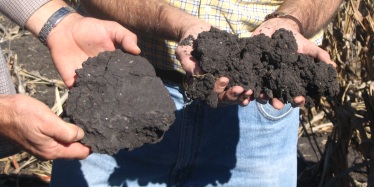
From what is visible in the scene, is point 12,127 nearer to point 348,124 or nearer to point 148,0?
point 148,0

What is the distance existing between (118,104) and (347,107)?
1679mm

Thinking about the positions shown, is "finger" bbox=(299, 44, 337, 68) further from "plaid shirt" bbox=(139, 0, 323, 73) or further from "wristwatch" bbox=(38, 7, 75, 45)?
"wristwatch" bbox=(38, 7, 75, 45)

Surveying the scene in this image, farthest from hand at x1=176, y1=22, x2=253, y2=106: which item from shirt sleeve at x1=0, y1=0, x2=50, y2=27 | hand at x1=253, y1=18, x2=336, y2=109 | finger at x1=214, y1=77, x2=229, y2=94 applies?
shirt sleeve at x1=0, y1=0, x2=50, y2=27

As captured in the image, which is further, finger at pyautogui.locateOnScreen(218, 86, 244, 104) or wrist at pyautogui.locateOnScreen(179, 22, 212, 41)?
wrist at pyautogui.locateOnScreen(179, 22, 212, 41)

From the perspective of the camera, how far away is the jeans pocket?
10.1 feet

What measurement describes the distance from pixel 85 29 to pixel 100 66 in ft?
0.53

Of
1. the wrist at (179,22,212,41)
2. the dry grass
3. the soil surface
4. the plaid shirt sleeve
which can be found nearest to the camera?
the wrist at (179,22,212,41)

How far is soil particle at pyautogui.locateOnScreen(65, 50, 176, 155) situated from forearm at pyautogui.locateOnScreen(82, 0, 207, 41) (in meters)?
0.17

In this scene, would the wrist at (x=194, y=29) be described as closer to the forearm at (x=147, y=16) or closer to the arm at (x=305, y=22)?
the forearm at (x=147, y=16)

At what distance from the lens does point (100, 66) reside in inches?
110

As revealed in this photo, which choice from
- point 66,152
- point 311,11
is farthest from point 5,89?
point 311,11

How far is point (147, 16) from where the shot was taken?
9.63 feet

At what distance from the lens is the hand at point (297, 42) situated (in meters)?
2.72

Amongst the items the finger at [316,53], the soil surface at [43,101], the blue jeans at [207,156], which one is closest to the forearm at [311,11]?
the finger at [316,53]
